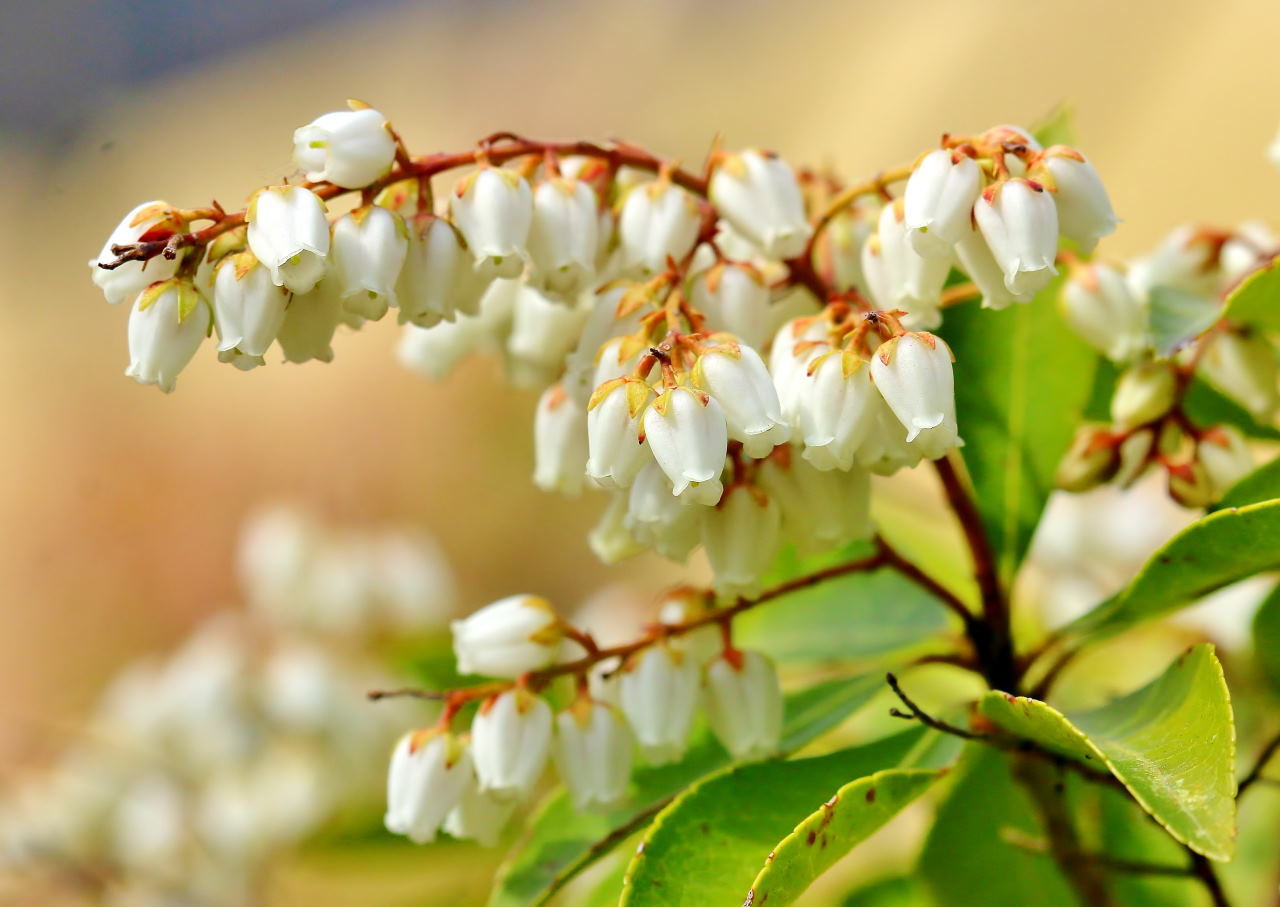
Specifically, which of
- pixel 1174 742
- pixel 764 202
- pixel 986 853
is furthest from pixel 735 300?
pixel 986 853

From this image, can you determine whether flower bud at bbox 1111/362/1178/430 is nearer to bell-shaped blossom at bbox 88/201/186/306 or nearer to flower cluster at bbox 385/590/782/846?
flower cluster at bbox 385/590/782/846

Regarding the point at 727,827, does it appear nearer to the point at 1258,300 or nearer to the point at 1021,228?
the point at 1021,228

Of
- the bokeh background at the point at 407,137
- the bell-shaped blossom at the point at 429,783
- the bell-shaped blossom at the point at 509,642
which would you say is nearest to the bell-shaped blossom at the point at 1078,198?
the bell-shaped blossom at the point at 509,642

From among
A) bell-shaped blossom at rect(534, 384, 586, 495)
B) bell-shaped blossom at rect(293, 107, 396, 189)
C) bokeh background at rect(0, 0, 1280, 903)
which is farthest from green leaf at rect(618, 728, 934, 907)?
bokeh background at rect(0, 0, 1280, 903)

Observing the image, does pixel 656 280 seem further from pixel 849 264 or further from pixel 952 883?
pixel 952 883

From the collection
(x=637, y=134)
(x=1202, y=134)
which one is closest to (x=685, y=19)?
(x=637, y=134)

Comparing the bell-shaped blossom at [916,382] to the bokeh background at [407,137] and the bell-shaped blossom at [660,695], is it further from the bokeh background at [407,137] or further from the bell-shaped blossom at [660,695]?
the bokeh background at [407,137]
